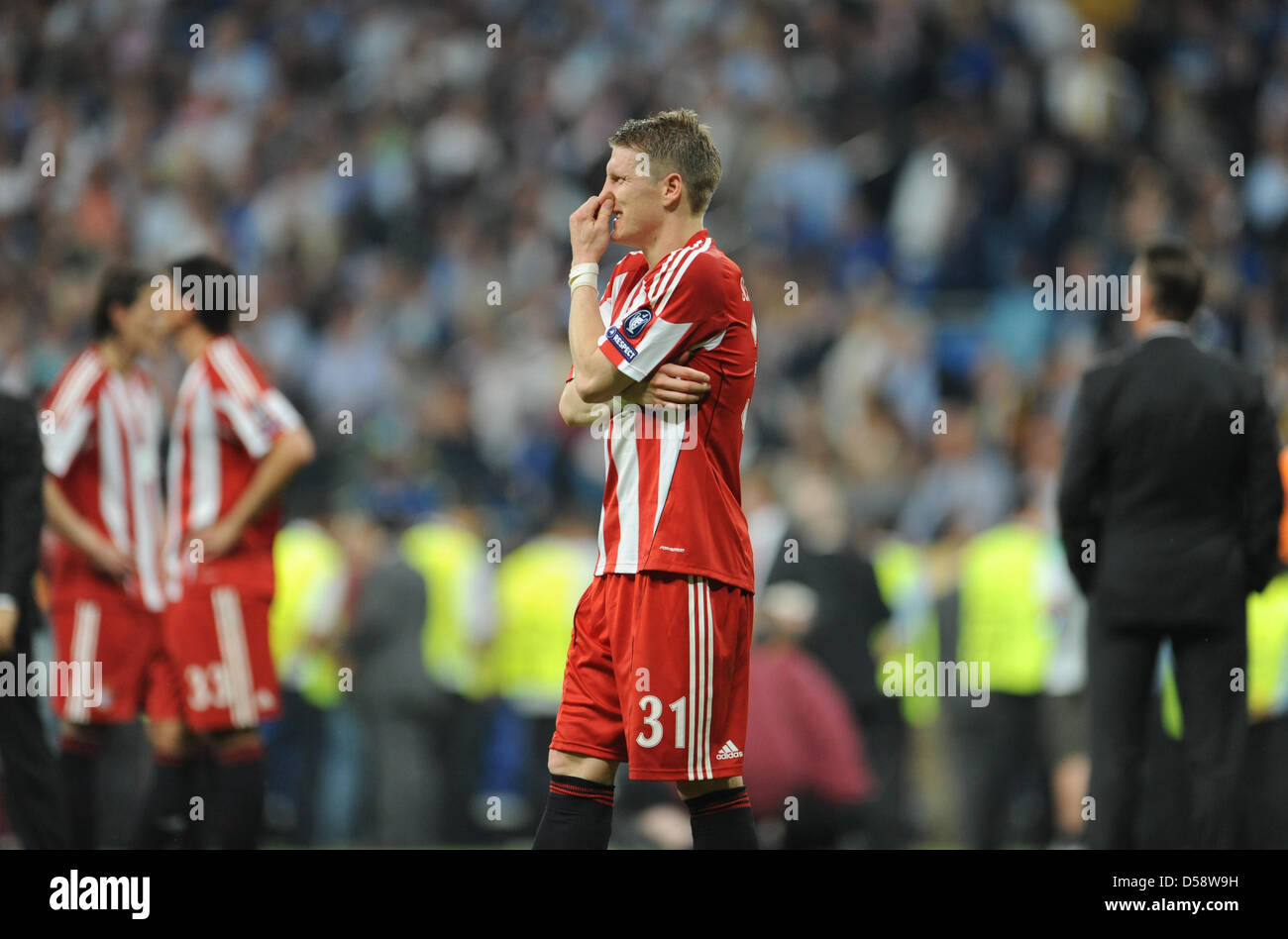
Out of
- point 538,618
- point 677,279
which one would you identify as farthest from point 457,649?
point 677,279

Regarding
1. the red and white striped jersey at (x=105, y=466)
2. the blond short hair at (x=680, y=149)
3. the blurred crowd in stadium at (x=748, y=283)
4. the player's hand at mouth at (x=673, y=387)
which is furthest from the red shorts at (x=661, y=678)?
the red and white striped jersey at (x=105, y=466)

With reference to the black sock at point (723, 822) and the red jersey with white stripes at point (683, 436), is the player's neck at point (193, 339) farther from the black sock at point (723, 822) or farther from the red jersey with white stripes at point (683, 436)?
the black sock at point (723, 822)

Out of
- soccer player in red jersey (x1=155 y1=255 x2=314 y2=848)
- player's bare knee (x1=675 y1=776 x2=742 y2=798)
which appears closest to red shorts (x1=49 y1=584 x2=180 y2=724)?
soccer player in red jersey (x1=155 y1=255 x2=314 y2=848)

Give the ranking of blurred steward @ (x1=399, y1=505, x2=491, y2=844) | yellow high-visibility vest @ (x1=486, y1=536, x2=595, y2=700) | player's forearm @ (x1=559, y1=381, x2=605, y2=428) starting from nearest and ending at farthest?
player's forearm @ (x1=559, y1=381, x2=605, y2=428) → yellow high-visibility vest @ (x1=486, y1=536, x2=595, y2=700) → blurred steward @ (x1=399, y1=505, x2=491, y2=844)

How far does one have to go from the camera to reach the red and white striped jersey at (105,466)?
7.17 m

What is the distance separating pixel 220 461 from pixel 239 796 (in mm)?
1344

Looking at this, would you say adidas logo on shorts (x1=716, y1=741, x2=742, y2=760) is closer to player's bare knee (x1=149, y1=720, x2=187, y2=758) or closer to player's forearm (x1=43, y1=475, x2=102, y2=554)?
player's bare knee (x1=149, y1=720, x2=187, y2=758)

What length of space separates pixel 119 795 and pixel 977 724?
4.47 meters

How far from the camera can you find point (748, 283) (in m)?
13.0

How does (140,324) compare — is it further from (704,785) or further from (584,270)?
(704,785)

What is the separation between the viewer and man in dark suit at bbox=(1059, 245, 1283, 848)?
5867 mm

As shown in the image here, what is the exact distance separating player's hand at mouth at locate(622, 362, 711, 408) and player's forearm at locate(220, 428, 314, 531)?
2.55 meters

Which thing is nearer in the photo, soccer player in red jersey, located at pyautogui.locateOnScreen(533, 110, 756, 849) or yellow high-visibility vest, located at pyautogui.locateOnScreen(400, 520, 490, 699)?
soccer player in red jersey, located at pyautogui.locateOnScreen(533, 110, 756, 849)
